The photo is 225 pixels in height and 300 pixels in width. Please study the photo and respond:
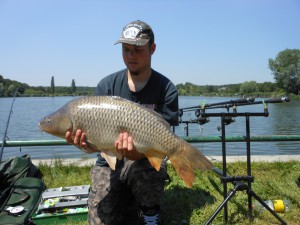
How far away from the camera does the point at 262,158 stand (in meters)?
4.64

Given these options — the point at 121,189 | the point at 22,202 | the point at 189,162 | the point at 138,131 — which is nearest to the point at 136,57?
the point at 138,131

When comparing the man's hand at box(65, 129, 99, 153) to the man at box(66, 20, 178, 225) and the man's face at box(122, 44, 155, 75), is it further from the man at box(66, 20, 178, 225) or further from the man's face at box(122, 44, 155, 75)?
the man's face at box(122, 44, 155, 75)

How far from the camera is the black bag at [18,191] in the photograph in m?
2.59

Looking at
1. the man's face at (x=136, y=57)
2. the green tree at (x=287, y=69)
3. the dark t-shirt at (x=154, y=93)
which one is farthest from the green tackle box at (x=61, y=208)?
the green tree at (x=287, y=69)

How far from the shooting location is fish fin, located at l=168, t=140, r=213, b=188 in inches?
78.8

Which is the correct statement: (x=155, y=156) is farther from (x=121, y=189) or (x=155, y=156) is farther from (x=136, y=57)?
(x=136, y=57)

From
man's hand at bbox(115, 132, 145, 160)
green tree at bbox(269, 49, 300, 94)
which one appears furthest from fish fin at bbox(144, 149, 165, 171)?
green tree at bbox(269, 49, 300, 94)

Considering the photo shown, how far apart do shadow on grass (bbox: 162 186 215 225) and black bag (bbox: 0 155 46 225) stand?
117 centimetres

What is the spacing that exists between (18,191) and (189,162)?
179 cm

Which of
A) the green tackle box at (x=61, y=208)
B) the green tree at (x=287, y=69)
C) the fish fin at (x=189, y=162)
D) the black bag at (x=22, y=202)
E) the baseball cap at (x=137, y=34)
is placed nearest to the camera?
the fish fin at (x=189, y=162)

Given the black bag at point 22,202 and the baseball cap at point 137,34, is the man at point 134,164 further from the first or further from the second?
the black bag at point 22,202

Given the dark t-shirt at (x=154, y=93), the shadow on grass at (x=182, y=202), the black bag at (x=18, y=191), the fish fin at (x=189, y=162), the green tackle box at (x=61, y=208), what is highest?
the dark t-shirt at (x=154, y=93)

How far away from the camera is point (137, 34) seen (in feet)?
7.91

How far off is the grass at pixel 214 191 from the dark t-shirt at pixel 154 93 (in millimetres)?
824
